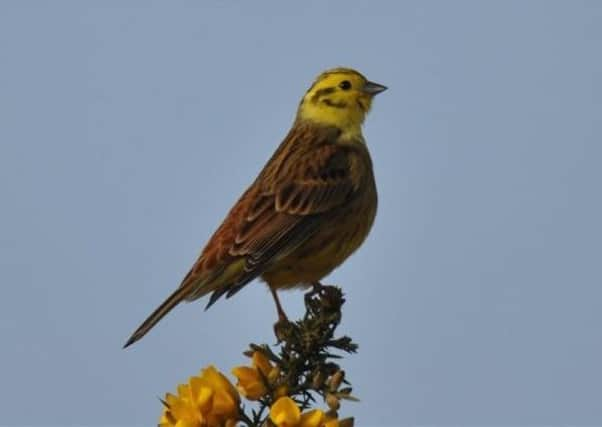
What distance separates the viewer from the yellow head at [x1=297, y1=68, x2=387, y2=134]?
8711mm

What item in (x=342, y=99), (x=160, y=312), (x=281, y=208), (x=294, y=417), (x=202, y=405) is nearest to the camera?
(x=294, y=417)

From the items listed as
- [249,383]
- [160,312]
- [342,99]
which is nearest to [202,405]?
[249,383]

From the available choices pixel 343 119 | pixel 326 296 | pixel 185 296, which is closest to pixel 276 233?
pixel 185 296

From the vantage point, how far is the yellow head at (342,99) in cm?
871

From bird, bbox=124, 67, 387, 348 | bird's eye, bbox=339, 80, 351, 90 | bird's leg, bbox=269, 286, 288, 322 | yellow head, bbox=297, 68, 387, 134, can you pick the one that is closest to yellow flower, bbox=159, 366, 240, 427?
bird, bbox=124, 67, 387, 348

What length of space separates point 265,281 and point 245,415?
3577 millimetres

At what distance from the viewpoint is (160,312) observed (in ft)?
20.5

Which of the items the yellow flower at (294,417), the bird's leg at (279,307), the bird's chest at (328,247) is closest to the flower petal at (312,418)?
the yellow flower at (294,417)

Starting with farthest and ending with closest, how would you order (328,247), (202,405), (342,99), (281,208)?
(342,99)
(281,208)
(328,247)
(202,405)

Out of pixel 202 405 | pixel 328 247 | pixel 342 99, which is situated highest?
pixel 342 99

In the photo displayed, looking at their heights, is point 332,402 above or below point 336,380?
below

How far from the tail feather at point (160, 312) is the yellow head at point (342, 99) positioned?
8.28ft

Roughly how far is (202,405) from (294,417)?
36 cm

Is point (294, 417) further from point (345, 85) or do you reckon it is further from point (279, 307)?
point (345, 85)
